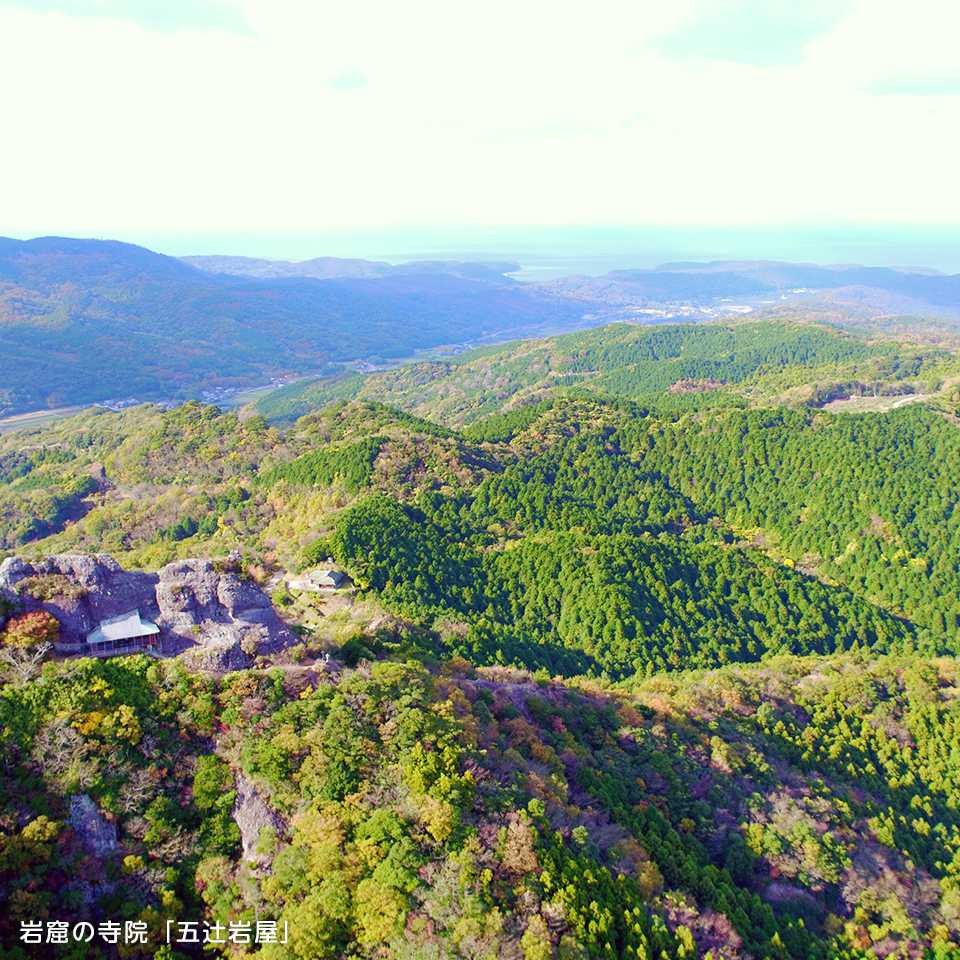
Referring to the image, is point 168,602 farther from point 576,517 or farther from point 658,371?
point 658,371

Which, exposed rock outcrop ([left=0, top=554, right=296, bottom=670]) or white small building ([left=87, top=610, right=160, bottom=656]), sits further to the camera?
white small building ([left=87, top=610, right=160, bottom=656])

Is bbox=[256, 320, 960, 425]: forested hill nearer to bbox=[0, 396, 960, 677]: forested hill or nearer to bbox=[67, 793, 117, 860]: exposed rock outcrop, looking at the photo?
bbox=[0, 396, 960, 677]: forested hill

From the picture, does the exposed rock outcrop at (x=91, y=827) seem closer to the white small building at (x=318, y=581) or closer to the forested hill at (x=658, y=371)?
the white small building at (x=318, y=581)

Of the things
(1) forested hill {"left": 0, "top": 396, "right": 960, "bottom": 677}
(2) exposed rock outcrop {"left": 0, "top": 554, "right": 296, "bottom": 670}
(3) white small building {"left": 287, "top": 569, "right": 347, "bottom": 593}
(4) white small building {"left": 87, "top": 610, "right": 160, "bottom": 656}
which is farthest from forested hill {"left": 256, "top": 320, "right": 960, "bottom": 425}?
(4) white small building {"left": 87, "top": 610, "right": 160, "bottom": 656}

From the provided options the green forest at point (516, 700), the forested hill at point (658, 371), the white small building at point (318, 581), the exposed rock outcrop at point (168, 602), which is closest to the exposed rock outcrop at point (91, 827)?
the green forest at point (516, 700)

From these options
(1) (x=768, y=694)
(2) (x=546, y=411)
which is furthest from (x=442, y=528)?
(2) (x=546, y=411)

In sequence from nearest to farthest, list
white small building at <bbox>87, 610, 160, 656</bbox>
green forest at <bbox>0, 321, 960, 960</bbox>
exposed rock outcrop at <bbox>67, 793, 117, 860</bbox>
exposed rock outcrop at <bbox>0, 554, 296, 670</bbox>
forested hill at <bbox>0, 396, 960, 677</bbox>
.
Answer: green forest at <bbox>0, 321, 960, 960</bbox> < exposed rock outcrop at <bbox>67, 793, 117, 860</bbox> < exposed rock outcrop at <bbox>0, 554, 296, 670</bbox> < white small building at <bbox>87, 610, 160, 656</bbox> < forested hill at <bbox>0, 396, 960, 677</bbox>

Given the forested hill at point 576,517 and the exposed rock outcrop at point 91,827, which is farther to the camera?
the forested hill at point 576,517

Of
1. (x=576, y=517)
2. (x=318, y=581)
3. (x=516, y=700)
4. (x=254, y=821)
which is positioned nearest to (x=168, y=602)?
(x=254, y=821)
